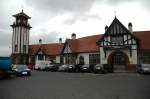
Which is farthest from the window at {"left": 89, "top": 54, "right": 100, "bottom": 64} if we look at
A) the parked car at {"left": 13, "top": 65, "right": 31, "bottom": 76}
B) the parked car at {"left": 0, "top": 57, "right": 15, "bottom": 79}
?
the parked car at {"left": 0, "top": 57, "right": 15, "bottom": 79}

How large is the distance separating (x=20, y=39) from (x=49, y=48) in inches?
299

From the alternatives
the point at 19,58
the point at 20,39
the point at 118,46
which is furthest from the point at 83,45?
the point at 19,58

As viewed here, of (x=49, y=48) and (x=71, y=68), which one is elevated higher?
(x=49, y=48)

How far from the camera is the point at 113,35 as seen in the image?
3956 cm

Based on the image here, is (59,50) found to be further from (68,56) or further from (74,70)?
(74,70)

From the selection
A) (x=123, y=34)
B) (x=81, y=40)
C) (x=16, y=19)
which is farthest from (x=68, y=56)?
(x=16, y=19)

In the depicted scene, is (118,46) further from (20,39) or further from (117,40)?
(20,39)

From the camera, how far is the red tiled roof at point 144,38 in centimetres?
3844

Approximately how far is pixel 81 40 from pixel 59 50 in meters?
6.48

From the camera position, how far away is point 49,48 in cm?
5475

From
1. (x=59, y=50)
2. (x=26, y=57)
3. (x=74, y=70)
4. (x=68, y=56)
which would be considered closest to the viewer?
(x=74, y=70)

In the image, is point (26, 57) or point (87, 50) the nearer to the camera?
point (87, 50)

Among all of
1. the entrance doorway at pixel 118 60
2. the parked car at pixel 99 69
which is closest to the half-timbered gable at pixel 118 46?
the entrance doorway at pixel 118 60

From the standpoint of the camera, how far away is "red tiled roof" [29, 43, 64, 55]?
171 feet
